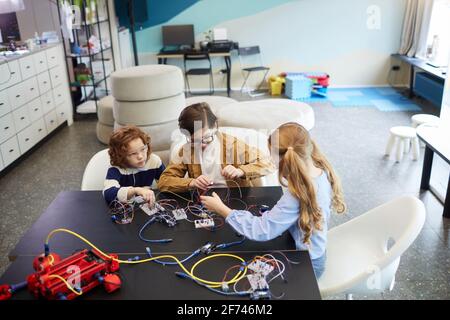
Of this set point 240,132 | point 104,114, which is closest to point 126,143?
point 240,132

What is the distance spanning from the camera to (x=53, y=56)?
491 cm

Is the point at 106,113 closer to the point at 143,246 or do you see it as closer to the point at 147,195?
the point at 147,195

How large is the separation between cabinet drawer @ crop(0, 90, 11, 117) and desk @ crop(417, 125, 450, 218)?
12.1ft

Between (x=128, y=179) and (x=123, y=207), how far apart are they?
0.31 metres

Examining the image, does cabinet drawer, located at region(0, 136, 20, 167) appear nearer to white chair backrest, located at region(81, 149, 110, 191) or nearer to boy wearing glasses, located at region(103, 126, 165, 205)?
white chair backrest, located at region(81, 149, 110, 191)

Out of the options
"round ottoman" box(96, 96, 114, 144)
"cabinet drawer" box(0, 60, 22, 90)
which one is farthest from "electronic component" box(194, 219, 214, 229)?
"round ottoman" box(96, 96, 114, 144)

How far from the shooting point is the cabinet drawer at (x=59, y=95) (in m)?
5.04

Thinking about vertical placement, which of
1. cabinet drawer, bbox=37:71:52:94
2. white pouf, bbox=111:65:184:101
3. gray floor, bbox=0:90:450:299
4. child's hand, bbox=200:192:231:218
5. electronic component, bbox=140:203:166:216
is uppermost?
white pouf, bbox=111:65:184:101

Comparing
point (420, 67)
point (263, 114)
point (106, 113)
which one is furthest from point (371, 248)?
point (420, 67)

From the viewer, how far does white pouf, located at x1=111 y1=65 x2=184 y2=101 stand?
10.7 ft

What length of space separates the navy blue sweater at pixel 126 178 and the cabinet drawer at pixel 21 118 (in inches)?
99.9

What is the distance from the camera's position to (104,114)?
4.62 m

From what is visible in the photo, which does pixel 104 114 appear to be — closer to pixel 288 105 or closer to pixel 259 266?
pixel 288 105

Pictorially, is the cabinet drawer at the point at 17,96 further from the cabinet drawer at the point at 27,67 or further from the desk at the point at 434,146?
the desk at the point at 434,146
